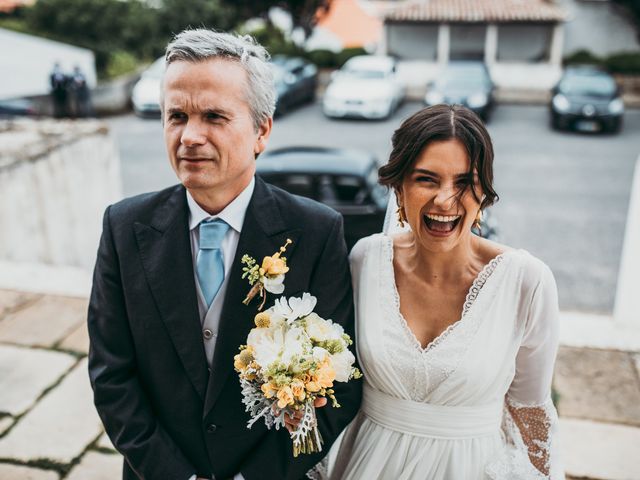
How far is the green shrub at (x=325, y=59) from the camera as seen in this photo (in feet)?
73.1

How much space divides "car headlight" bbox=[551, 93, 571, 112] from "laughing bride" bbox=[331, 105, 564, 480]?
15.2 meters

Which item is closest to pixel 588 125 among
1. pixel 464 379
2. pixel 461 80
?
pixel 461 80

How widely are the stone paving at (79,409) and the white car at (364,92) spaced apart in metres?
13.2

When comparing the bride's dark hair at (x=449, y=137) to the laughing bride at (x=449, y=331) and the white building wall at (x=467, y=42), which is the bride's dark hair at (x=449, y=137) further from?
the white building wall at (x=467, y=42)

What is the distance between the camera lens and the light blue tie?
2.03 m

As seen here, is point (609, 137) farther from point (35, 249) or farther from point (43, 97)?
point (43, 97)

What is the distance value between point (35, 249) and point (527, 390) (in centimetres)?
621

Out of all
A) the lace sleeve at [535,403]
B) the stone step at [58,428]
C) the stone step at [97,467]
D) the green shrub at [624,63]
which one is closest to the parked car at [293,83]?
the green shrub at [624,63]

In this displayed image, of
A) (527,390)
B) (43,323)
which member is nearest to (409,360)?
(527,390)

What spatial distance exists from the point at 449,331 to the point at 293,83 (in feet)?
57.1

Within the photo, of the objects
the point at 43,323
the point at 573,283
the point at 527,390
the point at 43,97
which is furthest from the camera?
the point at 43,97

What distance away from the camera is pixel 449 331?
210 cm

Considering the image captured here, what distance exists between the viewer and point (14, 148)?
22.0 feet

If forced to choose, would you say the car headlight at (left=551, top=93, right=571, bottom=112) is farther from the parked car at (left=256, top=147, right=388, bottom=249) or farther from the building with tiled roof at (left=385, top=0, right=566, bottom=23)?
the parked car at (left=256, top=147, right=388, bottom=249)
